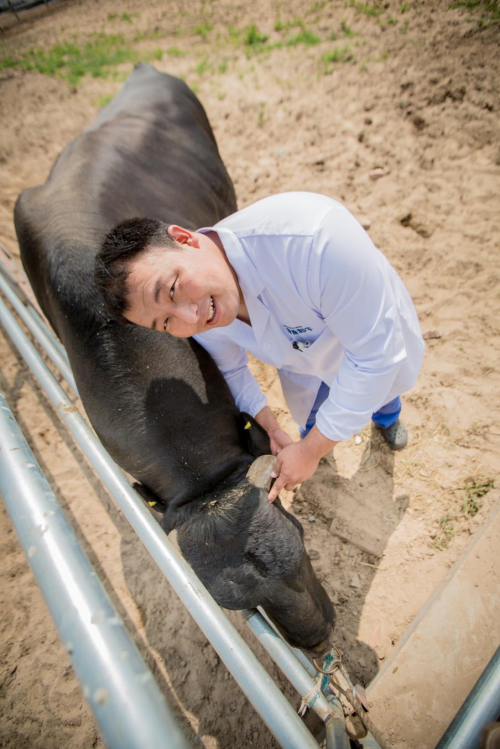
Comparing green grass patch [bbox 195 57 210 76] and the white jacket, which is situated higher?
green grass patch [bbox 195 57 210 76]

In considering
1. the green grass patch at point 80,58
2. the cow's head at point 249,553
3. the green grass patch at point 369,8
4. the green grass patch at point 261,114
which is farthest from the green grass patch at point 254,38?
the cow's head at point 249,553

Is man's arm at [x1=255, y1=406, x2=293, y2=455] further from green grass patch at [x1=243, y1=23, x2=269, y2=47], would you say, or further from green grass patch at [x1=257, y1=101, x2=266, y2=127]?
green grass patch at [x1=243, y1=23, x2=269, y2=47]

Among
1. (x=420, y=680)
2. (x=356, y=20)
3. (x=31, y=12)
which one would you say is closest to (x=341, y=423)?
(x=420, y=680)

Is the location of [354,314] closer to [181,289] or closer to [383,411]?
[181,289]

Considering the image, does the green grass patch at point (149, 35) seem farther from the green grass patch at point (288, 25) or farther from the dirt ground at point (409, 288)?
the green grass patch at point (288, 25)

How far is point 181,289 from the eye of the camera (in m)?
1.44

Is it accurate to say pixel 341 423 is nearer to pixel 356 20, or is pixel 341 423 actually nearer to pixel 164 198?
pixel 164 198

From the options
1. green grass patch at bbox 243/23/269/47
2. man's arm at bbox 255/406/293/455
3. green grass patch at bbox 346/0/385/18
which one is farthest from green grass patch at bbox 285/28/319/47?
man's arm at bbox 255/406/293/455

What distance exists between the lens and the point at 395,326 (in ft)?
5.08

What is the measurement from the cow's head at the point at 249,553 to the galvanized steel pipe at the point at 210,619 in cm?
16

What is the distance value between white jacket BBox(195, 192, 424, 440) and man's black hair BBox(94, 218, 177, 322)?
0.95ft

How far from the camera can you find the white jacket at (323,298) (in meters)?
1.43

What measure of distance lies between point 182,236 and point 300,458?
3.63 feet

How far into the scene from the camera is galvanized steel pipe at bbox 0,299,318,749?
1.17m
